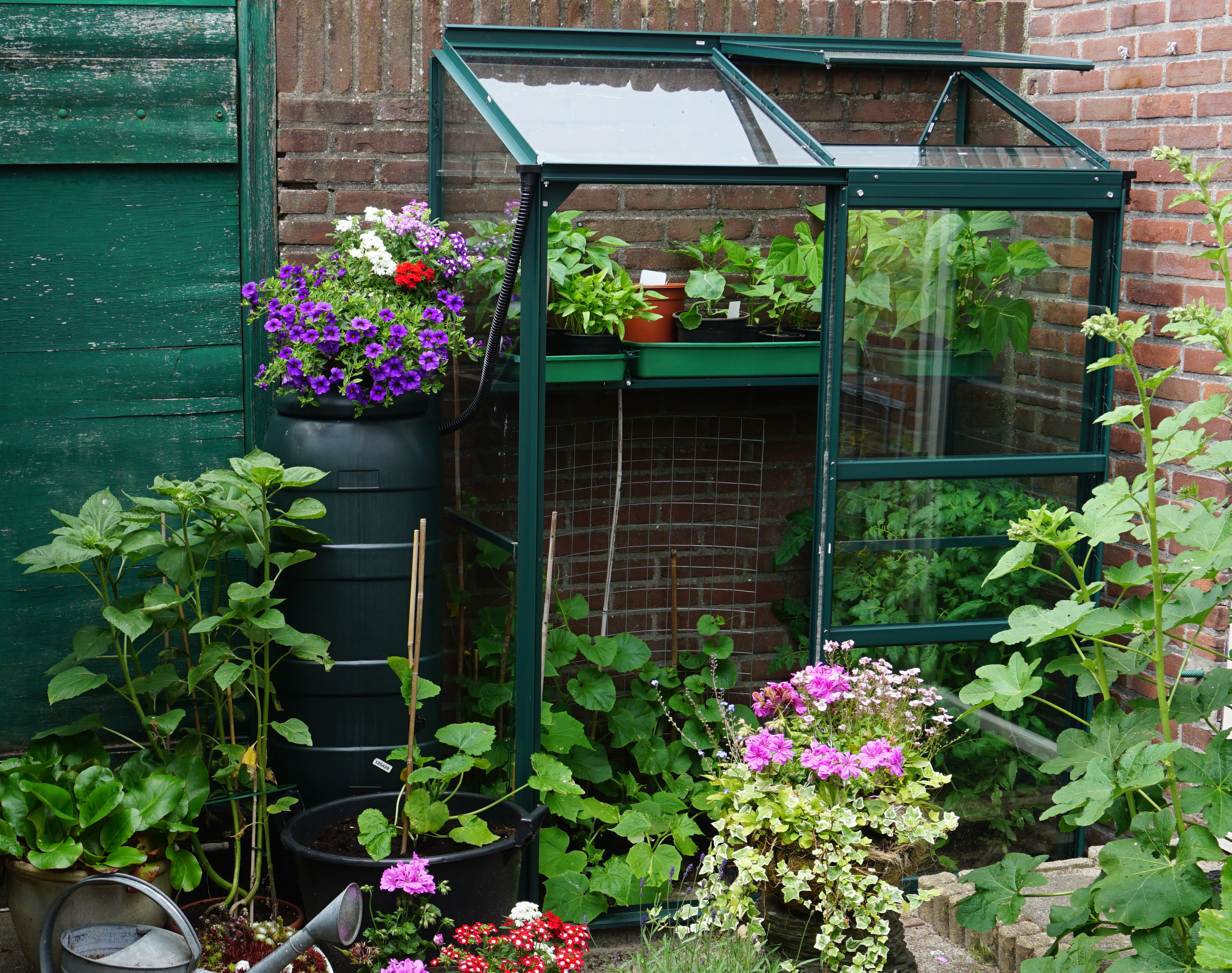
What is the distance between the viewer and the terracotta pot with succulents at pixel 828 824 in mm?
2410

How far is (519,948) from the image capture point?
2.50 m

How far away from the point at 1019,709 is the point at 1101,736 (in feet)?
3.63

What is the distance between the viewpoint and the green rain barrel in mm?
2930

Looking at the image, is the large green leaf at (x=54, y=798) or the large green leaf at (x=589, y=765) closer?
the large green leaf at (x=54, y=798)

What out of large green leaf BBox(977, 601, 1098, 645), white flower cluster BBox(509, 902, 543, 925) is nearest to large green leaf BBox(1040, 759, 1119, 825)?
large green leaf BBox(977, 601, 1098, 645)

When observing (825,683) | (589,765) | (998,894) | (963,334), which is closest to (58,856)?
(589,765)

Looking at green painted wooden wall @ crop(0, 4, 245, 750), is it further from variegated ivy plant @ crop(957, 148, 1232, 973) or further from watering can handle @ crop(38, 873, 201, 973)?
variegated ivy plant @ crop(957, 148, 1232, 973)

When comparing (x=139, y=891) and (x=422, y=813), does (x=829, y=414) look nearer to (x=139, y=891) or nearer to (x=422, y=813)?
(x=422, y=813)

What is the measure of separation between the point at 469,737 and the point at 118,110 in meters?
1.78

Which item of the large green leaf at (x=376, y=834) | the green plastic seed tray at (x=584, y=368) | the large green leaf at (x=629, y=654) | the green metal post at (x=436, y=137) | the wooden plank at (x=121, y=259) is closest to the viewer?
the large green leaf at (x=376, y=834)

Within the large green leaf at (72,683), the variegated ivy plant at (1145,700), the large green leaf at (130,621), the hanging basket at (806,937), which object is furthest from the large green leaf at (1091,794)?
the large green leaf at (72,683)

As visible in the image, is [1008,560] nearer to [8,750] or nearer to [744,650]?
[744,650]

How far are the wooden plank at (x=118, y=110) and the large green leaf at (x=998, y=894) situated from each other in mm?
2475

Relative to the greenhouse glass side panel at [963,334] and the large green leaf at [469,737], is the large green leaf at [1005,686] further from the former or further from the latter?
the large green leaf at [469,737]
